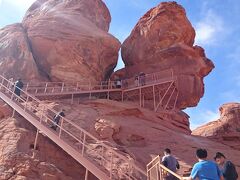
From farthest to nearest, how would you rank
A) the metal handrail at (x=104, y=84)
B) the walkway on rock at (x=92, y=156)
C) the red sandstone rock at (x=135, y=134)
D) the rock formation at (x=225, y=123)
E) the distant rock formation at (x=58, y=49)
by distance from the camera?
the rock formation at (x=225, y=123) → the distant rock formation at (x=58, y=49) → the metal handrail at (x=104, y=84) → the red sandstone rock at (x=135, y=134) → the walkway on rock at (x=92, y=156)

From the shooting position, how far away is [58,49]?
31219mm

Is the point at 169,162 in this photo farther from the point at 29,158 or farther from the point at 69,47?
the point at 69,47

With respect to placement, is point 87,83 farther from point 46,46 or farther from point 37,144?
point 37,144

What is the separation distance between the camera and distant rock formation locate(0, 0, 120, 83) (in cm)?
2928

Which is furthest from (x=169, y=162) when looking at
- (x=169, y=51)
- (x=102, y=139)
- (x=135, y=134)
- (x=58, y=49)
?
(x=169, y=51)

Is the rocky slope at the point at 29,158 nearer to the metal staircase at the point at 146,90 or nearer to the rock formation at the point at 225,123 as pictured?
the metal staircase at the point at 146,90

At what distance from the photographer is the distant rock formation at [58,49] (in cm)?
2928

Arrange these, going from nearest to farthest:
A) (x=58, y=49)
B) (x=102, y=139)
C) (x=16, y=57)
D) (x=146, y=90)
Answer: (x=102, y=139) → (x=16, y=57) → (x=58, y=49) → (x=146, y=90)

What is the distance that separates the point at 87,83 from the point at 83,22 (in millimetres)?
7554

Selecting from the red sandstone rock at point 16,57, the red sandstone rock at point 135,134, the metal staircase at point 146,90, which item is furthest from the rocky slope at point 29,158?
the metal staircase at point 146,90

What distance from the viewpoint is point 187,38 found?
3816 cm

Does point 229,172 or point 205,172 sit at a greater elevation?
point 205,172

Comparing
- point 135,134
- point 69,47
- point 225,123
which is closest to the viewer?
point 135,134

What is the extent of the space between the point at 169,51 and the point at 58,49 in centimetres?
1089
